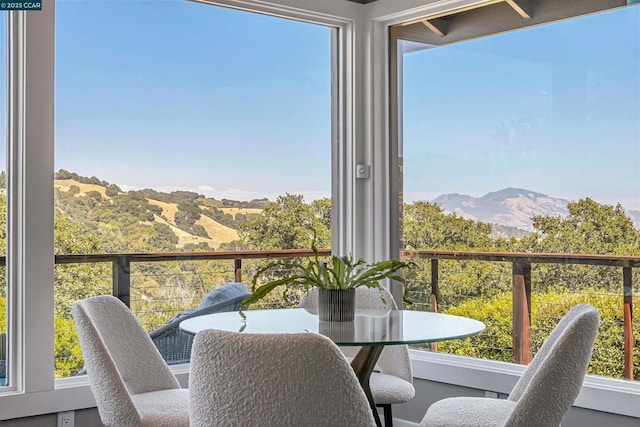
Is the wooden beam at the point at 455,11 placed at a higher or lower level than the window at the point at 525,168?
higher

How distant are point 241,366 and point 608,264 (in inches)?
83.6

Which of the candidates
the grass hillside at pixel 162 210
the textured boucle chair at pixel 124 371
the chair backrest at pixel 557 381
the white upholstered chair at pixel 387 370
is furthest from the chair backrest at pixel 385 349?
the chair backrest at pixel 557 381

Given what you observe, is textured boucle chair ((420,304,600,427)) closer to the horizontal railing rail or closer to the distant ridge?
the horizontal railing rail

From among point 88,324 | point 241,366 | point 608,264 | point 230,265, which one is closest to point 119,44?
point 230,265

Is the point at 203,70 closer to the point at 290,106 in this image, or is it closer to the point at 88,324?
the point at 290,106

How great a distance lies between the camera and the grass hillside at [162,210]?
3629 millimetres

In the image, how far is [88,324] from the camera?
275cm

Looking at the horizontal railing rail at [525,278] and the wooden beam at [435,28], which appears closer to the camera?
the horizontal railing rail at [525,278]

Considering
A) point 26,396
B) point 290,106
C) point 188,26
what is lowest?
point 26,396

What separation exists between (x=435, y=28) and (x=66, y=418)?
2.80m

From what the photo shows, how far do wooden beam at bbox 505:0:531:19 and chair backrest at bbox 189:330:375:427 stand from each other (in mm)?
2509

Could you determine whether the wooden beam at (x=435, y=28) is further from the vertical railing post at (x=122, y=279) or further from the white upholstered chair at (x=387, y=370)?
the vertical railing post at (x=122, y=279)

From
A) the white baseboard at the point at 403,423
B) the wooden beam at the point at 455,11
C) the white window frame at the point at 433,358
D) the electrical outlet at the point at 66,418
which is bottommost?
the white baseboard at the point at 403,423

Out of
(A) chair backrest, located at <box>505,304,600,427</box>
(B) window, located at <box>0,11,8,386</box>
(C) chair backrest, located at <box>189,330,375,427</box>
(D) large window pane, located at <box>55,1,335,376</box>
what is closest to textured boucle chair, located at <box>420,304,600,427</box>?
(A) chair backrest, located at <box>505,304,600,427</box>
